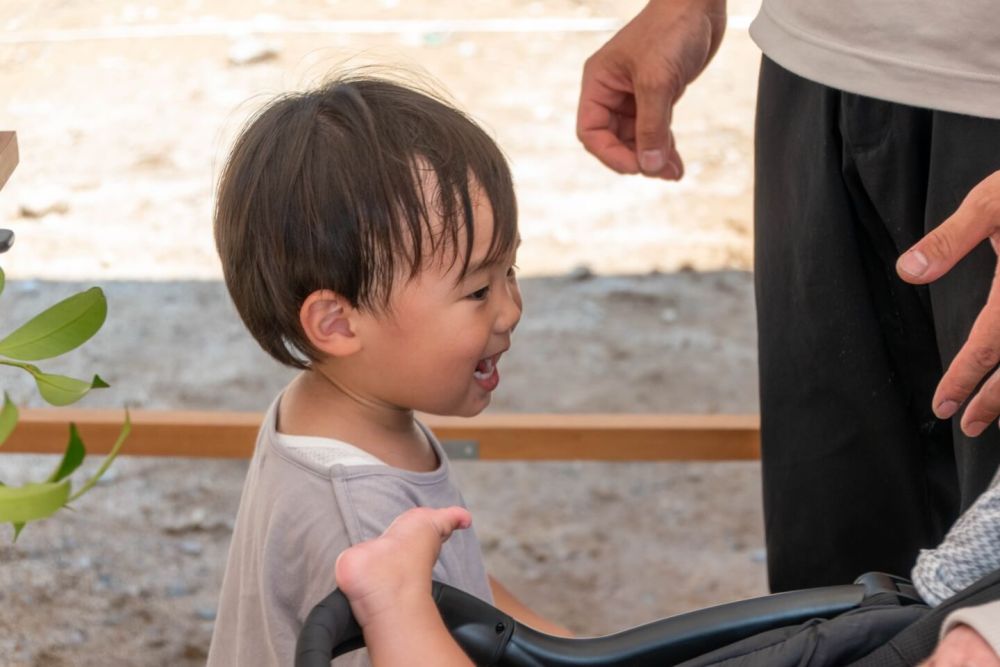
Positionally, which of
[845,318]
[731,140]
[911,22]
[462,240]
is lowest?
[731,140]

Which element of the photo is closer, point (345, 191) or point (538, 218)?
point (345, 191)

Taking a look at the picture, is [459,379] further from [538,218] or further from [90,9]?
[90,9]

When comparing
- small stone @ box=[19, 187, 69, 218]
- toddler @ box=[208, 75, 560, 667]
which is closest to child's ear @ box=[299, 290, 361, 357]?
toddler @ box=[208, 75, 560, 667]

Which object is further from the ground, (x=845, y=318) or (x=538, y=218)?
(x=845, y=318)

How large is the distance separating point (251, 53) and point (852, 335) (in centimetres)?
284

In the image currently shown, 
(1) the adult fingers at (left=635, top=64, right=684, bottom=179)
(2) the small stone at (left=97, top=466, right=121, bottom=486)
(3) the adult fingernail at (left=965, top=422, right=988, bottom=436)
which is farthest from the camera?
(2) the small stone at (left=97, top=466, right=121, bottom=486)

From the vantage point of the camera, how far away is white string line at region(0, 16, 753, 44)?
13.0ft

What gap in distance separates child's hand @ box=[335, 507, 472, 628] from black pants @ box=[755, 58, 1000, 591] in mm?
478

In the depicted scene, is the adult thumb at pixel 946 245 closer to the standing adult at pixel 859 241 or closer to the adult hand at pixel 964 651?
the standing adult at pixel 859 241

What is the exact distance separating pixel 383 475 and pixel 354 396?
0.29ft

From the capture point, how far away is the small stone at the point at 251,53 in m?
3.78

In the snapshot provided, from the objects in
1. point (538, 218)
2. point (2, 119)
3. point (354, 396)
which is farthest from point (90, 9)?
point (354, 396)

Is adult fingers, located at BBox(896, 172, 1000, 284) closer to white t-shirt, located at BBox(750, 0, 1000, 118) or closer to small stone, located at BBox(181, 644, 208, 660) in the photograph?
white t-shirt, located at BBox(750, 0, 1000, 118)

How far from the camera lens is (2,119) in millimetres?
3543
